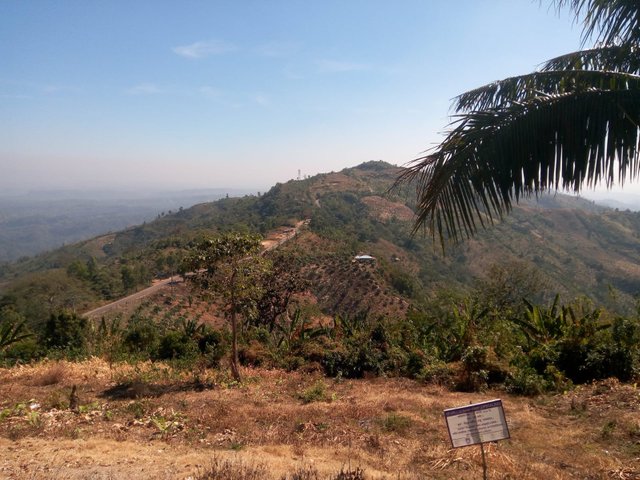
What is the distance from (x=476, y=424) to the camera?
3.57 m

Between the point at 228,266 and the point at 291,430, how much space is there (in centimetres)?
387

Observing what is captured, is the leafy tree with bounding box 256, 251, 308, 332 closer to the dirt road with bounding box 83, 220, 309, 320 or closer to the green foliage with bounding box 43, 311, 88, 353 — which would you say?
the dirt road with bounding box 83, 220, 309, 320

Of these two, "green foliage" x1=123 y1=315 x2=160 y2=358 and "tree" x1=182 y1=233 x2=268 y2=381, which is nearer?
"tree" x1=182 y1=233 x2=268 y2=381

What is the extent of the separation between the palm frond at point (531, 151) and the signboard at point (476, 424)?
1.44 meters

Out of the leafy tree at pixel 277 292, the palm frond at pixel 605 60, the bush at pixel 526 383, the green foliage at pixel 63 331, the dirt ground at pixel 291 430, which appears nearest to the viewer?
the palm frond at pixel 605 60

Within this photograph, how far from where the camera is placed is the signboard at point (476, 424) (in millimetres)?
3533

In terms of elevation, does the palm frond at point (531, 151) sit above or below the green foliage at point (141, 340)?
above

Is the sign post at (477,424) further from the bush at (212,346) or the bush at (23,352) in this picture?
the bush at (23,352)

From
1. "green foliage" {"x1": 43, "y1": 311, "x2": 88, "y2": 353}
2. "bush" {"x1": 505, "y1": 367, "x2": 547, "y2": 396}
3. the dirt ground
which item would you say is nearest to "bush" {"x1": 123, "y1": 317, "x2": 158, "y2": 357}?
"green foliage" {"x1": 43, "y1": 311, "x2": 88, "y2": 353}

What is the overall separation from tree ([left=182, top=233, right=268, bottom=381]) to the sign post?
6.14m

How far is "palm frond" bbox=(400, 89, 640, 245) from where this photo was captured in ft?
10.5

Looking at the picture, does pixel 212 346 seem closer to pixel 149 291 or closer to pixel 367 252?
pixel 149 291

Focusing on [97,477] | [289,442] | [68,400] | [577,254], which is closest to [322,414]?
[289,442]

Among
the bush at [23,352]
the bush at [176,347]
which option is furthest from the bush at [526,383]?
the bush at [23,352]
